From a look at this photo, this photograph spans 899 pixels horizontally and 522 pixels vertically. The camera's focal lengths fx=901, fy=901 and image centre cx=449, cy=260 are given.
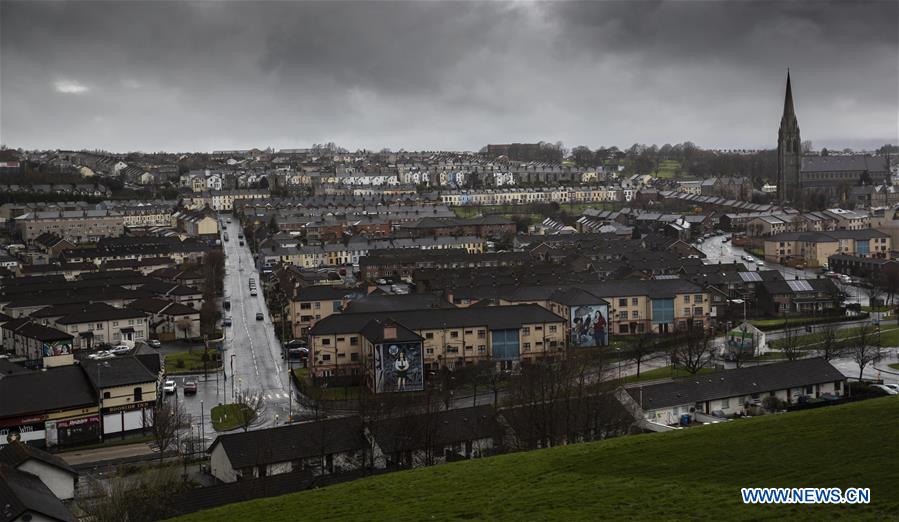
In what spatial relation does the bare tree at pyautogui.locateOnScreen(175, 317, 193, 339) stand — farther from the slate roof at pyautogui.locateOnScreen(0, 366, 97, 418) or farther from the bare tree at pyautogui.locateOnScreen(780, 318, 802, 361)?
the bare tree at pyautogui.locateOnScreen(780, 318, 802, 361)

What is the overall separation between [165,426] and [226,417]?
10.0 ft

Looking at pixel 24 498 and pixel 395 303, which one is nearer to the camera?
pixel 24 498

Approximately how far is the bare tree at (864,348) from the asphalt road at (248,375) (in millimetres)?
14234

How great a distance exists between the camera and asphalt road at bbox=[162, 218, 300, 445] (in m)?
21.2

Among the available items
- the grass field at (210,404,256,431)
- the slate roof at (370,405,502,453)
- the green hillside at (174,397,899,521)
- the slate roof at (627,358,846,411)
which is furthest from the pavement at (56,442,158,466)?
the slate roof at (627,358,846,411)

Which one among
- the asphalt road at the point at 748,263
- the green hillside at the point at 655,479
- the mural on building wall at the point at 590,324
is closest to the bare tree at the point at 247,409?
the green hillside at the point at 655,479

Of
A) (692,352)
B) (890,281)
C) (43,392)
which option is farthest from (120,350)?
(890,281)

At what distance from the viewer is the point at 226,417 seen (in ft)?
67.2

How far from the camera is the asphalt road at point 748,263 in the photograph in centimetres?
3666

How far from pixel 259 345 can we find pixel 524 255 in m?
18.8

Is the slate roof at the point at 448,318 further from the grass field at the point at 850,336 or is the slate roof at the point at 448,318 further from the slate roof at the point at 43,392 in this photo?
the grass field at the point at 850,336

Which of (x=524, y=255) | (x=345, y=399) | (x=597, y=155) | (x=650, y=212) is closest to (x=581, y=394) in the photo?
(x=345, y=399)

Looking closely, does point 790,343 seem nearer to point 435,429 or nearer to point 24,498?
point 435,429

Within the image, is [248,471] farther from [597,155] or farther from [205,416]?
[597,155]
